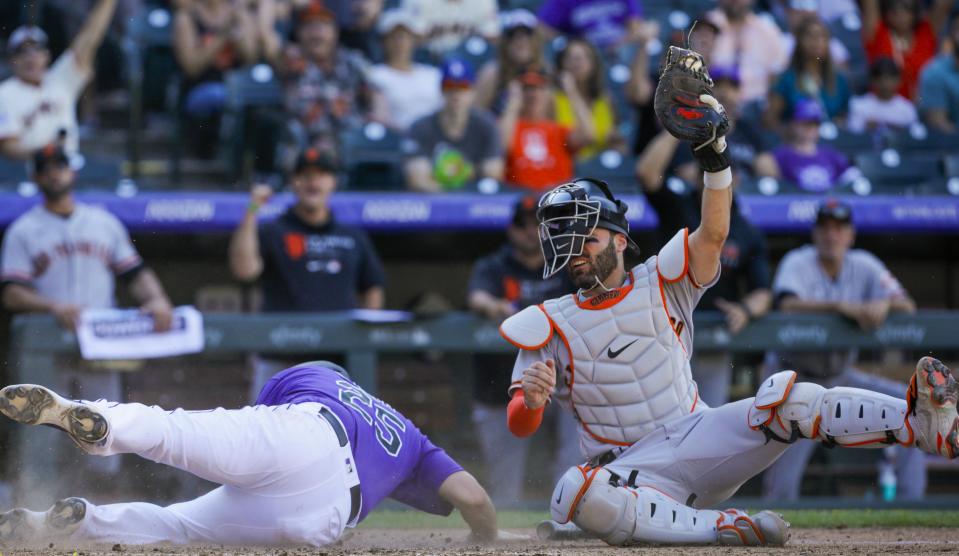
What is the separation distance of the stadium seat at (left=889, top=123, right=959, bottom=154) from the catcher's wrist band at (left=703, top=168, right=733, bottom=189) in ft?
16.6

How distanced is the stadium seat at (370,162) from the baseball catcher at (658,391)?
3327 millimetres

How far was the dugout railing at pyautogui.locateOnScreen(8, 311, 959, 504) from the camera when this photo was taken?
6.45 m

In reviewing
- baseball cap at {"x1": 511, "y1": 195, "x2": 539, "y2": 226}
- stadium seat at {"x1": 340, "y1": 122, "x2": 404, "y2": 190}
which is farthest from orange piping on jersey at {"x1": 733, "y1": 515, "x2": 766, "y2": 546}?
stadium seat at {"x1": 340, "y1": 122, "x2": 404, "y2": 190}

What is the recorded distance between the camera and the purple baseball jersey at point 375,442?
4.38m

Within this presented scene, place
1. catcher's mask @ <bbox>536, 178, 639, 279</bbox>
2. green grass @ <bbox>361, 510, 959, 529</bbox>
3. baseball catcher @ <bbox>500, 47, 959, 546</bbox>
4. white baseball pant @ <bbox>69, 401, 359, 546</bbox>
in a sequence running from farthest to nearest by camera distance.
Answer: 1. green grass @ <bbox>361, 510, 959, 529</bbox>
2. catcher's mask @ <bbox>536, 178, 639, 279</bbox>
3. baseball catcher @ <bbox>500, 47, 959, 546</bbox>
4. white baseball pant @ <bbox>69, 401, 359, 546</bbox>

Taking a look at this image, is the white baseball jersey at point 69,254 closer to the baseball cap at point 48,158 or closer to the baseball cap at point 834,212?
the baseball cap at point 48,158

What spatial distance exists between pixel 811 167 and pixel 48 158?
15.5 ft

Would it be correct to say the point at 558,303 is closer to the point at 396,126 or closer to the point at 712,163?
the point at 712,163

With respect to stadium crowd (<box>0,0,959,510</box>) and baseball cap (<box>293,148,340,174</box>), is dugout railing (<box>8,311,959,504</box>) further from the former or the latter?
baseball cap (<box>293,148,340,174</box>)

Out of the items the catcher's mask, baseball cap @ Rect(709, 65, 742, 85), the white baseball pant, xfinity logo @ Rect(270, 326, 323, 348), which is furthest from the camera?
baseball cap @ Rect(709, 65, 742, 85)

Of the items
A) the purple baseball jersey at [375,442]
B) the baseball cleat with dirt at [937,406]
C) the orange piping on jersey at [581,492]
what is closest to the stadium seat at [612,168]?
the purple baseball jersey at [375,442]

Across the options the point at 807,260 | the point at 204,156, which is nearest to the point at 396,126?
the point at 204,156

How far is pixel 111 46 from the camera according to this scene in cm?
891

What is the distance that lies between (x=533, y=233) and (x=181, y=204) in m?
2.11
